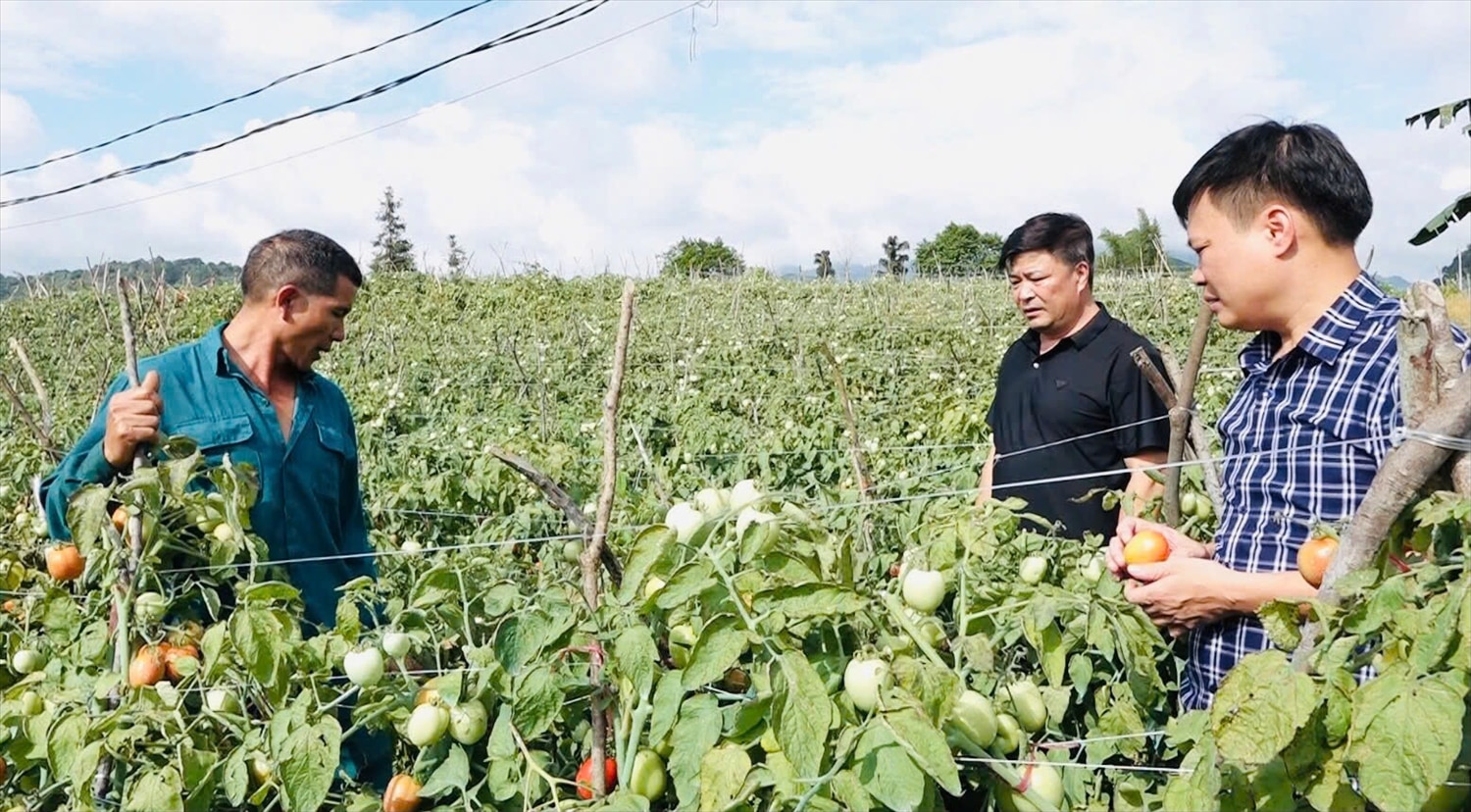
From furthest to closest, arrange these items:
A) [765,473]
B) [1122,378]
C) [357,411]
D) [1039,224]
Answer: [357,411], [765,473], [1039,224], [1122,378]

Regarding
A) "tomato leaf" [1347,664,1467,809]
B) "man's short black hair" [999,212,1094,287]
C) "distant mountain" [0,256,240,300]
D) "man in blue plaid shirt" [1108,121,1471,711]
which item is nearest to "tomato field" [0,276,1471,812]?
"tomato leaf" [1347,664,1467,809]

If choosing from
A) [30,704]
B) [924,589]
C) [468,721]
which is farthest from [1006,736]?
[30,704]

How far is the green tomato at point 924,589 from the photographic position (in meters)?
1.34

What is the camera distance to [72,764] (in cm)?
143

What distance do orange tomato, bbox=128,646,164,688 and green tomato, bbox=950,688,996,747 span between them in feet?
3.52

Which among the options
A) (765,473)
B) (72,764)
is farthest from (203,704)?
(765,473)

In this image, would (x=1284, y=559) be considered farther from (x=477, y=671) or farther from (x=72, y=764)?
(x=72, y=764)

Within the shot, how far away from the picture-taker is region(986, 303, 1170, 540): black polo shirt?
2443mm

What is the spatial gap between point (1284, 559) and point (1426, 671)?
1.46 ft

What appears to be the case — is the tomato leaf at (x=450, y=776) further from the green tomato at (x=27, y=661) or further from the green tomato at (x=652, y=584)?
the green tomato at (x=27, y=661)

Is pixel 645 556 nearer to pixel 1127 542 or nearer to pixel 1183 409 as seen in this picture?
pixel 1127 542

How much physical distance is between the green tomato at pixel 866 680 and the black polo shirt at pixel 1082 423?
1.35 m

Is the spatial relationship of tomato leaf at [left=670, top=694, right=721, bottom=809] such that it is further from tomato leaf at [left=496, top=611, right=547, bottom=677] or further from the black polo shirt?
the black polo shirt

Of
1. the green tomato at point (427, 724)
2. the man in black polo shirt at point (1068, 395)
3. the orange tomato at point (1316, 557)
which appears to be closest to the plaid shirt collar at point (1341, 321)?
the orange tomato at point (1316, 557)
